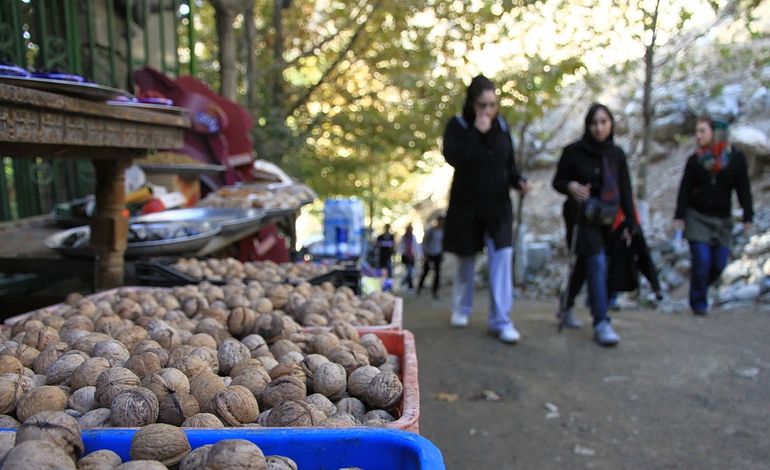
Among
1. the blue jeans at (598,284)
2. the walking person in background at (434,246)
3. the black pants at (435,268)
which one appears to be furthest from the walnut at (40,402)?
the walking person in background at (434,246)

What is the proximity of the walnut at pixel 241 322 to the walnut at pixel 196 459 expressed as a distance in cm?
106

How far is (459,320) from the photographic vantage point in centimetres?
539

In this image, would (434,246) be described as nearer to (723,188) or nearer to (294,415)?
(723,188)

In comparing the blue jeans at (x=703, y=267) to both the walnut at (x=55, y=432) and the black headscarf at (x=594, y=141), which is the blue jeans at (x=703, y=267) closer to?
the black headscarf at (x=594, y=141)

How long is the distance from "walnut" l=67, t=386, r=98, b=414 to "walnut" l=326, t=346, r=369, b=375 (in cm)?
63

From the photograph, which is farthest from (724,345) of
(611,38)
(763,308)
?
(611,38)

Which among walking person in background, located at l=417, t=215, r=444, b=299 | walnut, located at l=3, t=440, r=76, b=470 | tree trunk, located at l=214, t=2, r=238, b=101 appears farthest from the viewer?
walking person in background, located at l=417, t=215, r=444, b=299

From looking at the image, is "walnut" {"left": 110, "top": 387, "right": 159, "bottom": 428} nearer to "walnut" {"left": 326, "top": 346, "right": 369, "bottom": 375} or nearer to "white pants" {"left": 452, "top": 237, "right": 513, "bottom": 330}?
"walnut" {"left": 326, "top": 346, "right": 369, "bottom": 375}

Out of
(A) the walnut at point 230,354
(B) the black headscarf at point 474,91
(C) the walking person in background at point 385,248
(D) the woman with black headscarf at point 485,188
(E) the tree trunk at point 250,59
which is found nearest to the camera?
(A) the walnut at point 230,354

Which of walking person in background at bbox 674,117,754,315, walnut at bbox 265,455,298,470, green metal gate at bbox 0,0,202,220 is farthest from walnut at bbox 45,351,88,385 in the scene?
walking person in background at bbox 674,117,754,315

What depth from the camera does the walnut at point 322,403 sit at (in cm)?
143

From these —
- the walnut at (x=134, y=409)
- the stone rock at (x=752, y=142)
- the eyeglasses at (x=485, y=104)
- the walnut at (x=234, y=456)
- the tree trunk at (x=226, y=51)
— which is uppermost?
the tree trunk at (x=226, y=51)

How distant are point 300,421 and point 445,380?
2971mm

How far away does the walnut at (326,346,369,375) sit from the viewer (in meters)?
1.67
